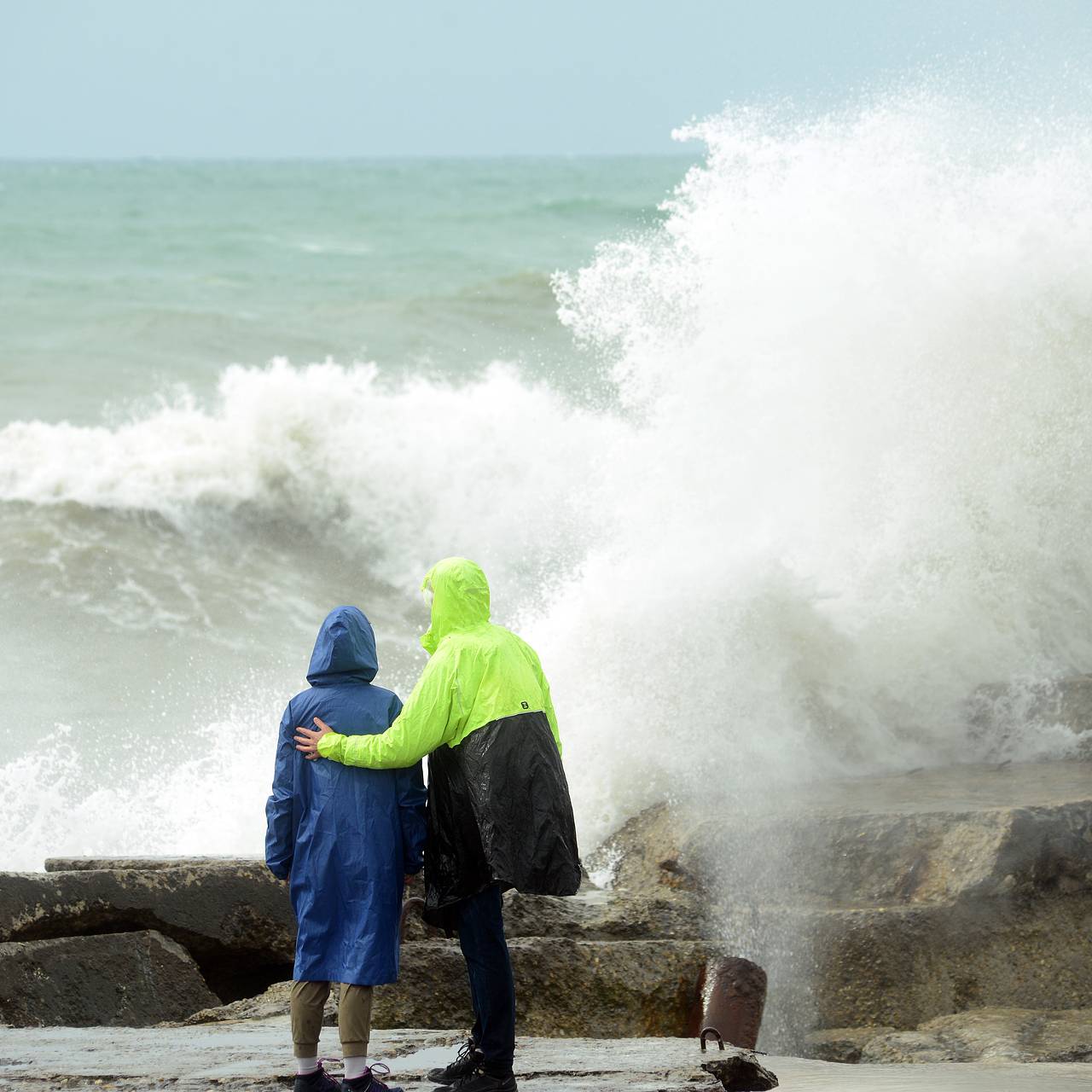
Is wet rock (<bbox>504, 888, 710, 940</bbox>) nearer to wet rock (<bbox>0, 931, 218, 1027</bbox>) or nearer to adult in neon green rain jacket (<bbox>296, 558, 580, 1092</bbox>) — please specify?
wet rock (<bbox>0, 931, 218, 1027</bbox>)

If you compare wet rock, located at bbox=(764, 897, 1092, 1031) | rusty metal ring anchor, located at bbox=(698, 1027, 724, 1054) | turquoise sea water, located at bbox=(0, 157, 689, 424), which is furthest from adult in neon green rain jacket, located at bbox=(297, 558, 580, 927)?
turquoise sea water, located at bbox=(0, 157, 689, 424)

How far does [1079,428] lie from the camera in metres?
7.75

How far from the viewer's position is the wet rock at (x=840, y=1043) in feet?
13.7

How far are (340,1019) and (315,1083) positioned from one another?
15cm

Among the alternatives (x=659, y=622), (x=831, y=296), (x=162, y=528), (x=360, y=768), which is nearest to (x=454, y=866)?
(x=360, y=768)

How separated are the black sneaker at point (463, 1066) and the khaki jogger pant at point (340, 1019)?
22 cm

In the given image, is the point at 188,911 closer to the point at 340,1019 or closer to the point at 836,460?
the point at 340,1019

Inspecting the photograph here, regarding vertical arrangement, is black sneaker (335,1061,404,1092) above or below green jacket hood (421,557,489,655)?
below

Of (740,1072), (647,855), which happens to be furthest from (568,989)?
(647,855)

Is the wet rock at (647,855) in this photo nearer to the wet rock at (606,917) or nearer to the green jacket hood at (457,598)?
the wet rock at (606,917)

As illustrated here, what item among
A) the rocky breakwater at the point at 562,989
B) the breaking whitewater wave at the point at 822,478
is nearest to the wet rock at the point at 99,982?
the rocky breakwater at the point at 562,989

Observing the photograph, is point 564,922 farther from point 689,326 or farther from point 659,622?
point 689,326

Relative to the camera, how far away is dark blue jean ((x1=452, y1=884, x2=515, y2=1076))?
3.21 m

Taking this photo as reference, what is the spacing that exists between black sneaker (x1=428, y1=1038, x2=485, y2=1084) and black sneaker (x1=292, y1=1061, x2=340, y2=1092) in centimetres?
24
